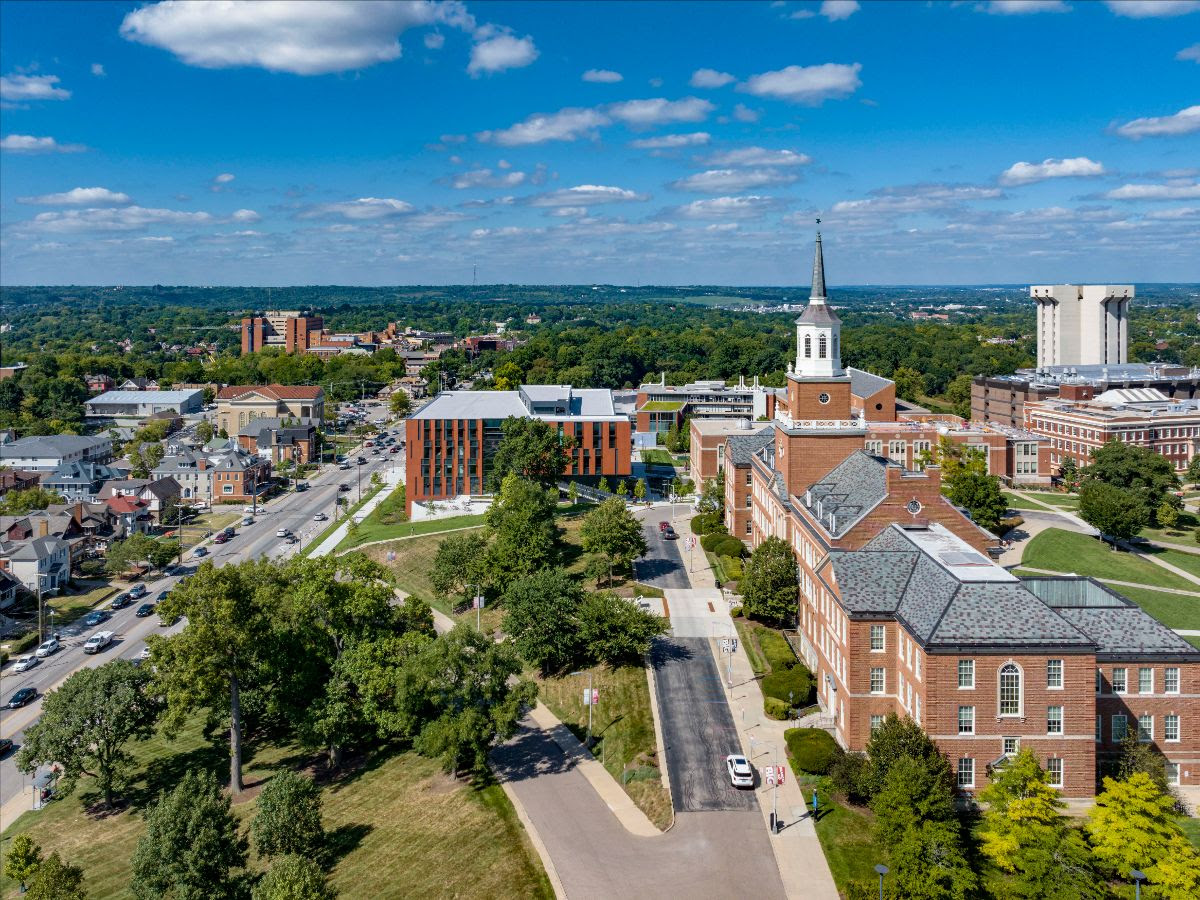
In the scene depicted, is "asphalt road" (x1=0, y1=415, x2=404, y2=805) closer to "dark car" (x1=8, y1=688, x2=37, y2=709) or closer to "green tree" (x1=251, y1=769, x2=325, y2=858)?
"dark car" (x1=8, y1=688, x2=37, y2=709)

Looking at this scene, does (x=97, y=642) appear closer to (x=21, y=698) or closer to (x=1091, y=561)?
(x=21, y=698)

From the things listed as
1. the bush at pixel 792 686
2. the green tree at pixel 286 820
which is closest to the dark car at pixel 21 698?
the green tree at pixel 286 820

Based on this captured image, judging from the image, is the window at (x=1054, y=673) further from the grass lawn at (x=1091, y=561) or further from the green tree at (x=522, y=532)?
the grass lawn at (x=1091, y=561)

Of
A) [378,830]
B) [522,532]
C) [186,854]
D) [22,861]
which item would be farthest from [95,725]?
[522,532]

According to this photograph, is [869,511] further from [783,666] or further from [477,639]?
[477,639]

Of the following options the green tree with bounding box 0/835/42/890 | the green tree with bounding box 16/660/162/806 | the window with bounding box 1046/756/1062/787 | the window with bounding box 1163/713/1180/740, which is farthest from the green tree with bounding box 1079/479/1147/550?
the green tree with bounding box 0/835/42/890

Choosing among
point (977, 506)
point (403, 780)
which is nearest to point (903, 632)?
point (403, 780)
